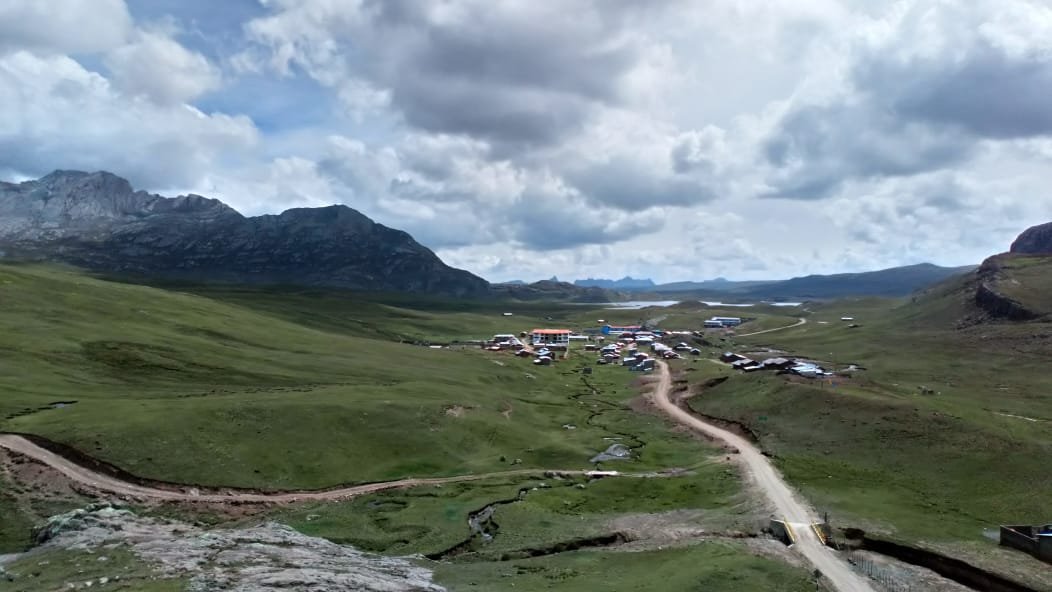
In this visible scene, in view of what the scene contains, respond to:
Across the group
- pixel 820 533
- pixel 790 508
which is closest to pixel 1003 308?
pixel 790 508

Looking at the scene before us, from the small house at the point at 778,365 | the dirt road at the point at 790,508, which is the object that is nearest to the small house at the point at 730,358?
the small house at the point at 778,365

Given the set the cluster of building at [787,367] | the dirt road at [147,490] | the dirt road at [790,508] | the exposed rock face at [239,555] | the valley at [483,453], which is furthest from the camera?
the cluster of building at [787,367]

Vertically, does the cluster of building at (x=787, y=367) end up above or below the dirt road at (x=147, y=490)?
above

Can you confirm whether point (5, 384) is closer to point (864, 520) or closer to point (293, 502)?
point (293, 502)

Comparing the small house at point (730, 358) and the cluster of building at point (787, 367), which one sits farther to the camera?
the small house at point (730, 358)

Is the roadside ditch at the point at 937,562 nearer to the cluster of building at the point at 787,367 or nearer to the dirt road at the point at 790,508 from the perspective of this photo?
the dirt road at the point at 790,508

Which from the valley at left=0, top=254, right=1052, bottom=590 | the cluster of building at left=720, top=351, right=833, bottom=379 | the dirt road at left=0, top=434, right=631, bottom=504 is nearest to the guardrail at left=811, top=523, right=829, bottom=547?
the valley at left=0, top=254, right=1052, bottom=590
